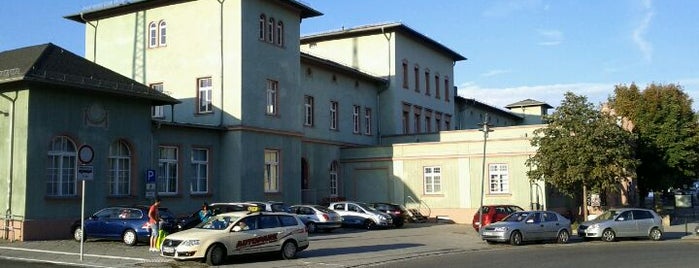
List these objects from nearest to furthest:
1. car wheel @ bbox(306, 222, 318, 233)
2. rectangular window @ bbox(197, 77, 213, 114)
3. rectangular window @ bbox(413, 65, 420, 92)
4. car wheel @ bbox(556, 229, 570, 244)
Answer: car wheel @ bbox(556, 229, 570, 244), car wheel @ bbox(306, 222, 318, 233), rectangular window @ bbox(197, 77, 213, 114), rectangular window @ bbox(413, 65, 420, 92)

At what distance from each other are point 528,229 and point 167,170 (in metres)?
16.1

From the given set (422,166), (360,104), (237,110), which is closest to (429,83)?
(360,104)

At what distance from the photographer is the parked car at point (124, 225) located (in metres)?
24.2

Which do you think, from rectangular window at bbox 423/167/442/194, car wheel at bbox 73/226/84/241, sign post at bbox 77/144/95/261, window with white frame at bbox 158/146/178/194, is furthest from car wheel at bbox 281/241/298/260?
rectangular window at bbox 423/167/442/194

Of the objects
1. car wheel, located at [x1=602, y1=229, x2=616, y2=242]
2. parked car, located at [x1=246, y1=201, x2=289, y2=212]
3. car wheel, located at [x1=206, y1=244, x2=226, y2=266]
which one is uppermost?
parked car, located at [x1=246, y1=201, x2=289, y2=212]

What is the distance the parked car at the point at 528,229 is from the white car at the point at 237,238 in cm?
906

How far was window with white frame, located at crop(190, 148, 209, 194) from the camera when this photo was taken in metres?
33.9

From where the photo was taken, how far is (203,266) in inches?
734

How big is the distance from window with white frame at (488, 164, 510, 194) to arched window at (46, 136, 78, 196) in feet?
76.7

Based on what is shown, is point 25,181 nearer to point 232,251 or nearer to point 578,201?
point 232,251

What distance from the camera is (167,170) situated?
3234cm

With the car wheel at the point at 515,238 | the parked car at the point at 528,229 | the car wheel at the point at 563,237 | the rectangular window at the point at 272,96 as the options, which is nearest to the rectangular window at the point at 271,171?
the rectangular window at the point at 272,96

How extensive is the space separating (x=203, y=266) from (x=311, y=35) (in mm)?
36279

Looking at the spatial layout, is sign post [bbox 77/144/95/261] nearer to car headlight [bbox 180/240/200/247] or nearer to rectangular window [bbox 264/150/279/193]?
car headlight [bbox 180/240/200/247]
